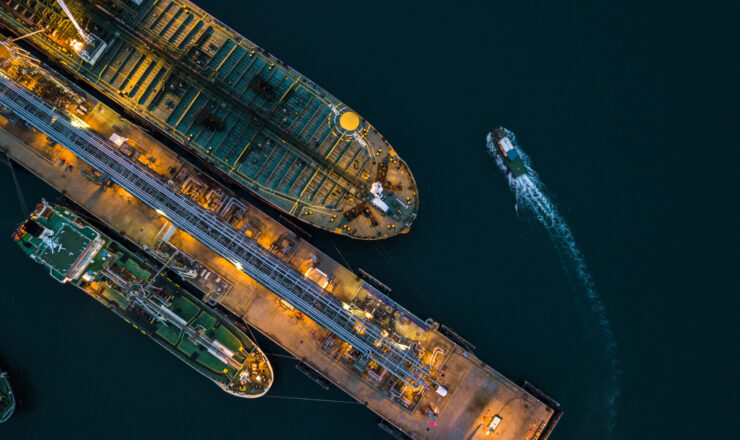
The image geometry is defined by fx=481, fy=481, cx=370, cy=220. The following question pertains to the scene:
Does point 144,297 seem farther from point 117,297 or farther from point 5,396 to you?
point 5,396

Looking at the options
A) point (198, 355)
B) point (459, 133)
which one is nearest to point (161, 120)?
point (198, 355)

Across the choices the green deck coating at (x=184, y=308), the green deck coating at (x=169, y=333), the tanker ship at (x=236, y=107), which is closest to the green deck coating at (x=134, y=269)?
the green deck coating at (x=184, y=308)

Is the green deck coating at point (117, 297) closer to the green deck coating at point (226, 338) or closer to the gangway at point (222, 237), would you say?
the green deck coating at point (226, 338)

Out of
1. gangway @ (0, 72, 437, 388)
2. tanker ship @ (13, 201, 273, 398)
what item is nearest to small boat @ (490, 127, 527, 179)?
gangway @ (0, 72, 437, 388)

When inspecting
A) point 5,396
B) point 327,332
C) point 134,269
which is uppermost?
point 327,332

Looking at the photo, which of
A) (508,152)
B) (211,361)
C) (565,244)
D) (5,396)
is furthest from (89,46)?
(565,244)

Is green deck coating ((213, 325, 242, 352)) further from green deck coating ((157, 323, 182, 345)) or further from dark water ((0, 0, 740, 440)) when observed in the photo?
dark water ((0, 0, 740, 440))

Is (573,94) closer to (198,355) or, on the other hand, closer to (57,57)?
(198,355)
